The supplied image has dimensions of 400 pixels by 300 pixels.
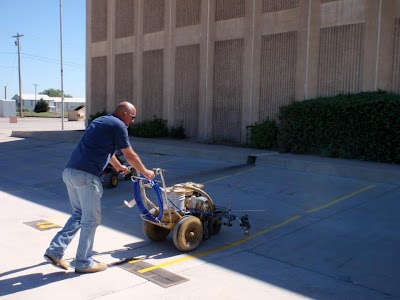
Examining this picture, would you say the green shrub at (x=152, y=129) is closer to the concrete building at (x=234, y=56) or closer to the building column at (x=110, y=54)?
the concrete building at (x=234, y=56)

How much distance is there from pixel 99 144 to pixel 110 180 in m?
5.64

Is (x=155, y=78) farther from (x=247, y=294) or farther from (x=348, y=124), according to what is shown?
(x=247, y=294)

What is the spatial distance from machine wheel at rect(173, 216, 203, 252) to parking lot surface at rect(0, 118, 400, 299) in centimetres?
13

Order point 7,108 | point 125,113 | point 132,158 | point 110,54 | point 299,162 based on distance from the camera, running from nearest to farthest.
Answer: point 132,158 < point 125,113 < point 299,162 < point 110,54 < point 7,108

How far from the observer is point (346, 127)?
1298cm

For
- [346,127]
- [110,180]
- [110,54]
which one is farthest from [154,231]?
[110,54]

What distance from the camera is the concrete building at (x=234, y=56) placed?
1408 cm

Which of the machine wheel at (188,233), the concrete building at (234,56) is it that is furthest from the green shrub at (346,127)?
the machine wheel at (188,233)

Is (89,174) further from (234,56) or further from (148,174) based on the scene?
(234,56)

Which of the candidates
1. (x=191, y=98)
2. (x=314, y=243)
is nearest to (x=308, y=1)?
(x=191, y=98)

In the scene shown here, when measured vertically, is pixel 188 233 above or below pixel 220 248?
above

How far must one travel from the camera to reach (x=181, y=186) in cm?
644

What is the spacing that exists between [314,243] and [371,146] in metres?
6.83

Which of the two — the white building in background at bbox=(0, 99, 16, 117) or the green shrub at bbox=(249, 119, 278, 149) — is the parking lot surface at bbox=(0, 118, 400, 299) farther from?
the white building in background at bbox=(0, 99, 16, 117)
